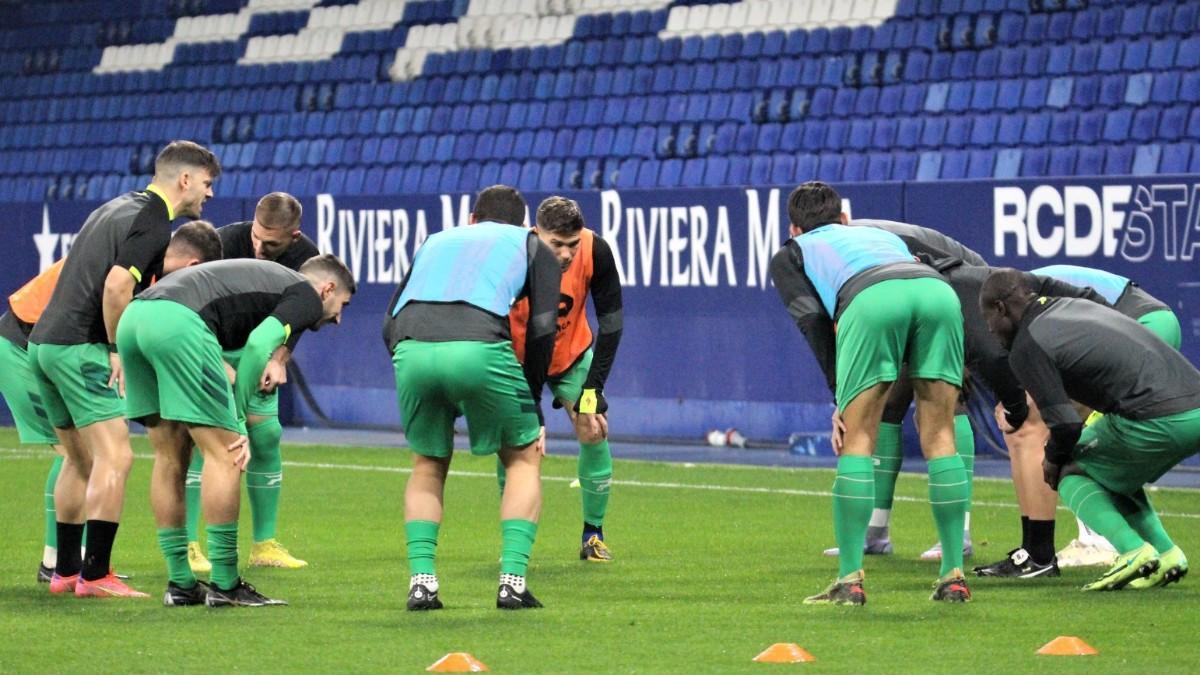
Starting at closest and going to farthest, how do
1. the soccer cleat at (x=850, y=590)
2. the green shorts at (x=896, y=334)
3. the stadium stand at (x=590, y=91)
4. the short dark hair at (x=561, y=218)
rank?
the green shorts at (x=896, y=334), the soccer cleat at (x=850, y=590), the short dark hair at (x=561, y=218), the stadium stand at (x=590, y=91)

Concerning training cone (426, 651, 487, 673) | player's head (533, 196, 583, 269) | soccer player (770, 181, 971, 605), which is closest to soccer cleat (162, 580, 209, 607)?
training cone (426, 651, 487, 673)

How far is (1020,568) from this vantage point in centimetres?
896

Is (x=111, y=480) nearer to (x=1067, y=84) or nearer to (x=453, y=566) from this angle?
(x=453, y=566)

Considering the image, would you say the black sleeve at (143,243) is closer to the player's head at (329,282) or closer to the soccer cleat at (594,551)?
the player's head at (329,282)

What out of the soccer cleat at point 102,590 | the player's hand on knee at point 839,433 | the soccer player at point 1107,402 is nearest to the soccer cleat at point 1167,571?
the soccer player at point 1107,402

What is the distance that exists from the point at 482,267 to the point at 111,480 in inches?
76.8

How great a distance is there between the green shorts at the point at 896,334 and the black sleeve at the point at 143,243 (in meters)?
2.84

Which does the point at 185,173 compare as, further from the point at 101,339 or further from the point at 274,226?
the point at 274,226

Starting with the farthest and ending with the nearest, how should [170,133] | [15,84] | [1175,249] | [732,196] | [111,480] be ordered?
1. [15,84]
2. [170,133]
3. [732,196]
4. [1175,249]
5. [111,480]

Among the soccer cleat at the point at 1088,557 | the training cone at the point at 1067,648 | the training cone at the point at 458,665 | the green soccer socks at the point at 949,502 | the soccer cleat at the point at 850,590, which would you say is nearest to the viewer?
the training cone at the point at 458,665

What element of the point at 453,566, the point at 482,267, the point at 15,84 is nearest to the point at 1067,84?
the point at 453,566

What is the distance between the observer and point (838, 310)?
7.83 meters

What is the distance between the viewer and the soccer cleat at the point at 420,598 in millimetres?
7645

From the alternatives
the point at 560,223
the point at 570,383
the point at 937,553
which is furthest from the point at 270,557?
the point at 937,553
